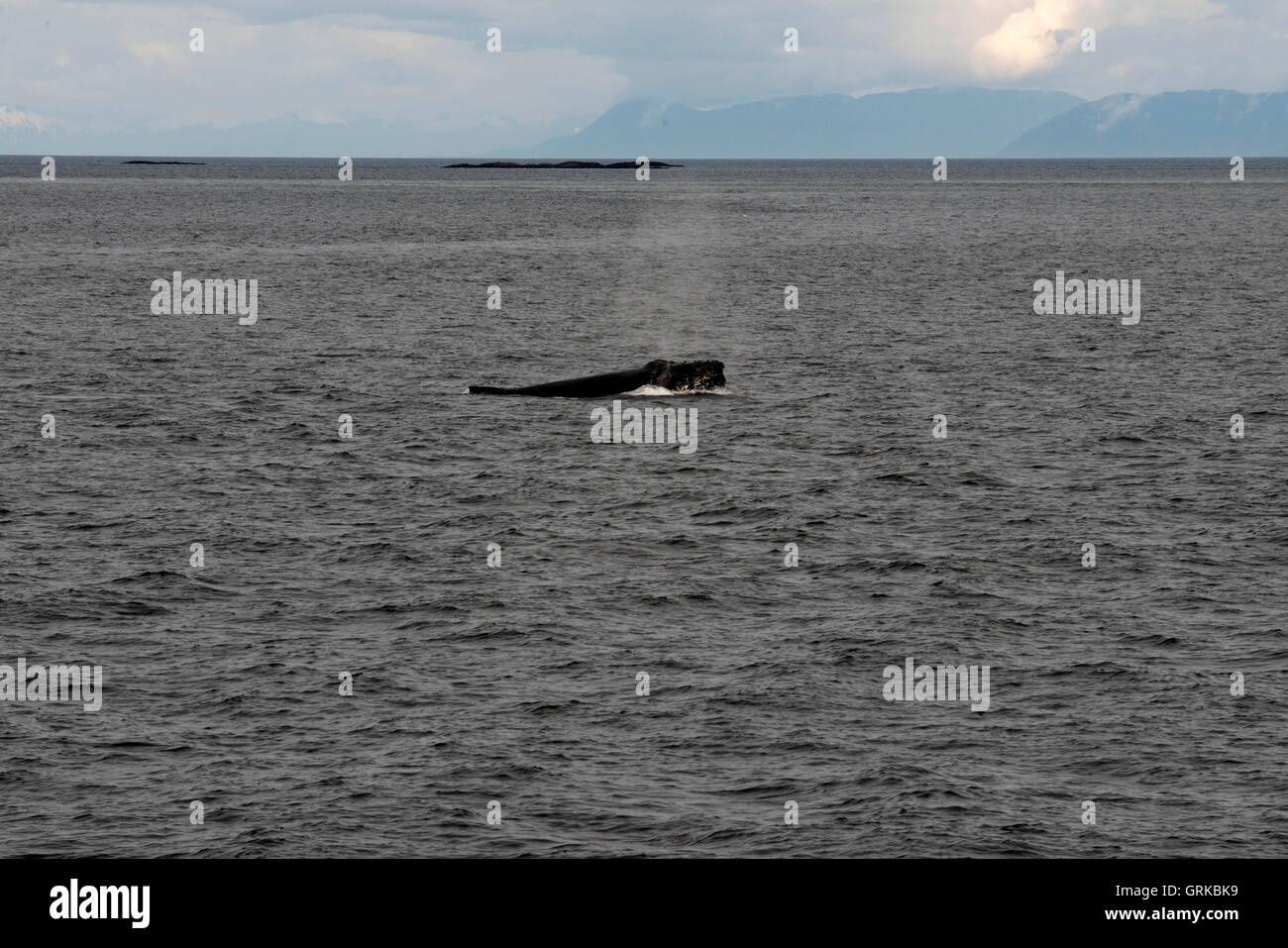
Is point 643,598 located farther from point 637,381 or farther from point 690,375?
point 690,375

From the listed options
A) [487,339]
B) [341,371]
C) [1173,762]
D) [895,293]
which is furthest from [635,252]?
[1173,762]

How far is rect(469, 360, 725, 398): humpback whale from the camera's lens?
4969cm

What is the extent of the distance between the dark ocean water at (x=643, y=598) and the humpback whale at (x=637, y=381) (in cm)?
86

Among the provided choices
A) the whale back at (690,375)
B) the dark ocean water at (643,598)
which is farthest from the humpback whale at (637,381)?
the dark ocean water at (643,598)

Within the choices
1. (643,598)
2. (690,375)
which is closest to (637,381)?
(690,375)

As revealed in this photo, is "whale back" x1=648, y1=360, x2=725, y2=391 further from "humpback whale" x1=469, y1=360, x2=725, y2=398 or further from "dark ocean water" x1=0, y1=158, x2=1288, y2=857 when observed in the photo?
"dark ocean water" x1=0, y1=158, x2=1288, y2=857

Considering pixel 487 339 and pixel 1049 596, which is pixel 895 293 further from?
pixel 1049 596

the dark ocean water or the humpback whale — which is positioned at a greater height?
the humpback whale

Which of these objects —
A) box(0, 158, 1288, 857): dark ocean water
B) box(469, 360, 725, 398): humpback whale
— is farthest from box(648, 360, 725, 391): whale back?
box(0, 158, 1288, 857): dark ocean water

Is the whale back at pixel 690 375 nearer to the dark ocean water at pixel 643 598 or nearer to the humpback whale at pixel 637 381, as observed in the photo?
the humpback whale at pixel 637 381

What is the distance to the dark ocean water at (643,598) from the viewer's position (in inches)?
762

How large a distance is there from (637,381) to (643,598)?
2174 centimetres

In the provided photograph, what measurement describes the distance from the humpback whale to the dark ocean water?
34.0 inches

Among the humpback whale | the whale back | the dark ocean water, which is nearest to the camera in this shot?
the dark ocean water
